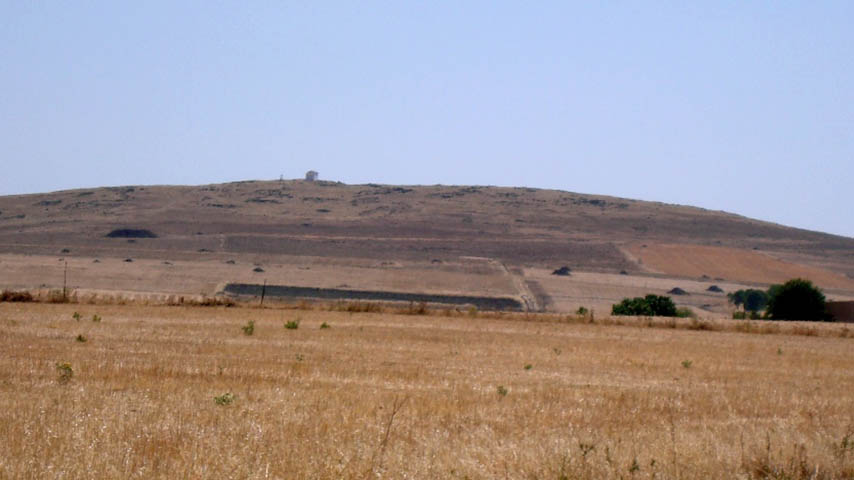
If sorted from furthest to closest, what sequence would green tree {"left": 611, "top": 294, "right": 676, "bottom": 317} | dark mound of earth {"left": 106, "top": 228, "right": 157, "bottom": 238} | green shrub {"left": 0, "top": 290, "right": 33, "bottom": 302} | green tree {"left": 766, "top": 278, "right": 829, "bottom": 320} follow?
1. dark mound of earth {"left": 106, "top": 228, "right": 157, "bottom": 238}
2. green tree {"left": 611, "top": 294, "right": 676, "bottom": 317}
3. green tree {"left": 766, "top": 278, "right": 829, "bottom": 320}
4. green shrub {"left": 0, "top": 290, "right": 33, "bottom": 302}

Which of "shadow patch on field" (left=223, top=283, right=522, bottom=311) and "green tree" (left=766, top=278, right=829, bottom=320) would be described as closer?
"green tree" (left=766, top=278, right=829, bottom=320)

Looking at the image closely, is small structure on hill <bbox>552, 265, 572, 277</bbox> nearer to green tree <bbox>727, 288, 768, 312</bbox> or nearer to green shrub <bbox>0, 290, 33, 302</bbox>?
green tree <bbox>727, 288, 768, 312</bbox>

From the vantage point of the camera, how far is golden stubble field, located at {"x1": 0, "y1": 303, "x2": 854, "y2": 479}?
8562mm

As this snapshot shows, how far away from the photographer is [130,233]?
10825cm

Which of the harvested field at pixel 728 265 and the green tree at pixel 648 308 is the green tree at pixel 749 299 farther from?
the green tree at pixel 648 308

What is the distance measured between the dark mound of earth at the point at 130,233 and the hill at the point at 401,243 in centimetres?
29

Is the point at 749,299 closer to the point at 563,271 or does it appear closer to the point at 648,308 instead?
the point at 563,271

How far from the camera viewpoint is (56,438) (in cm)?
875

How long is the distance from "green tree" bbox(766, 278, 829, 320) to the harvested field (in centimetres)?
4114

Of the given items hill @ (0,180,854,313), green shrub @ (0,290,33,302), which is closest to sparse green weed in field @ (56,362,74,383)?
green shrub @ (0,290,33,302)

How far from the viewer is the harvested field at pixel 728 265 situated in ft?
341

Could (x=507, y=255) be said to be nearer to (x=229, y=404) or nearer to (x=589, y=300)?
(x=589, y=300)

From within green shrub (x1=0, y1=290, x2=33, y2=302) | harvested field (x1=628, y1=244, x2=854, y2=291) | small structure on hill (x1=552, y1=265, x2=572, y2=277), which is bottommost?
green shrub (x1=0, y1=290, x2=33, y2=302)

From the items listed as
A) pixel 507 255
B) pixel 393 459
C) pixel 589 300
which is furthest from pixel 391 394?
pixel 507 255
